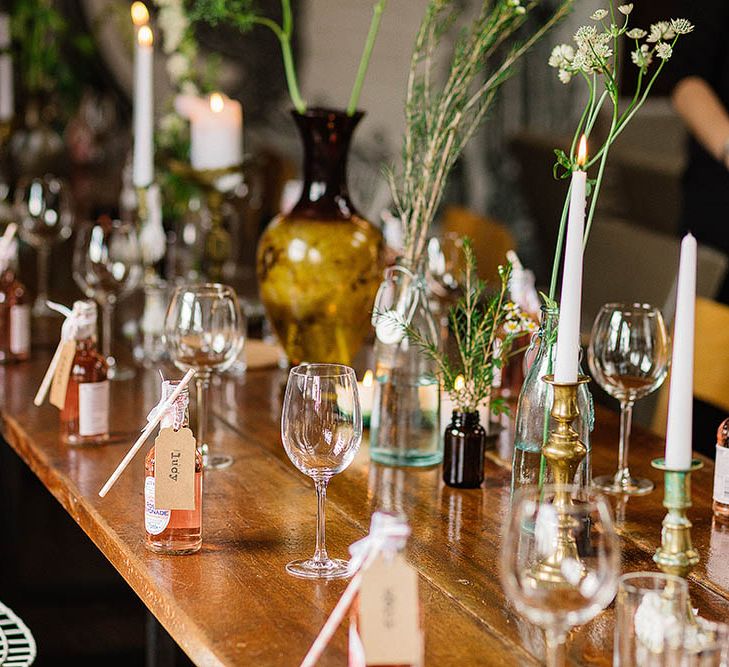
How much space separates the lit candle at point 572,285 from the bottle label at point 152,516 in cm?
44

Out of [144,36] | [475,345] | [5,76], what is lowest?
[475,345]

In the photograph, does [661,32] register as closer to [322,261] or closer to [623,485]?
[623,485]

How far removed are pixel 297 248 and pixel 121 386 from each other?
40 centimetres

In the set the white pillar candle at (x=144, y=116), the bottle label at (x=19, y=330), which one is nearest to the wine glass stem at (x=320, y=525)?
the bottle label at (x=19, y=330)

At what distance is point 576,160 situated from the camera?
119cm

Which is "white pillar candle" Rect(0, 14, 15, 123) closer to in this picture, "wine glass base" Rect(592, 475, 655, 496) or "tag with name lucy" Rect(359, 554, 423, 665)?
"wine glass base" Rect(592, 475, 655, 496)

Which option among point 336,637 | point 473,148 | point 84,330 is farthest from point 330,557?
point 473,148

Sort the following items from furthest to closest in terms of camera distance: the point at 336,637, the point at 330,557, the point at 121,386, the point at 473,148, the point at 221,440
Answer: the point at 473,148, the point at 121,386, the point at 221,440, the point at 330,557, the point at 336,637

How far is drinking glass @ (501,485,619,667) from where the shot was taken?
0.86 m

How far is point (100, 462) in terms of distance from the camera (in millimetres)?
1583

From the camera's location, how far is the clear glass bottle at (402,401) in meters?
1.61

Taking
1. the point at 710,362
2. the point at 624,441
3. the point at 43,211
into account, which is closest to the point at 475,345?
the point at 624,441

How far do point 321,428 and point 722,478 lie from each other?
0.53 metres

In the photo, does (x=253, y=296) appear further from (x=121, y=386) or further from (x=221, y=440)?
(x=221, y=440)
